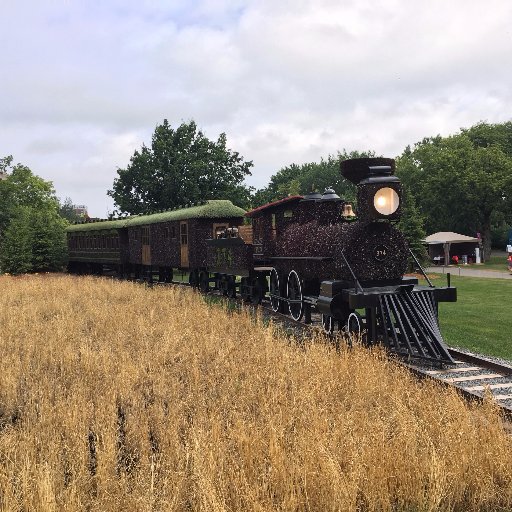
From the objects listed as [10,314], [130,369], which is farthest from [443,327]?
[10,314]

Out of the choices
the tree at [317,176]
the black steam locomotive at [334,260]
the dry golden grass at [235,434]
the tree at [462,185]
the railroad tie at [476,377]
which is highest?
the tree at [317,176]

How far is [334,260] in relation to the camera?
9023mm

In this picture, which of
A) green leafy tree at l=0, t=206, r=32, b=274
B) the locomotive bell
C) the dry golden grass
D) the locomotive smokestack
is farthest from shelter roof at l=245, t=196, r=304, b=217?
green leafy tree at l=0, t=206, r=32, b=274

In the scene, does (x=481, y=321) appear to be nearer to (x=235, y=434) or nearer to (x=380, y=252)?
(x=380, y=252)

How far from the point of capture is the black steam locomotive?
25.5ft

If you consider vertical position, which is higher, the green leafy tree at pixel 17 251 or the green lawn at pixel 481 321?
the green leafy tree at pixel 17 251

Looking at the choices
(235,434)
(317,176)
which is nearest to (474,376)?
(235,434)

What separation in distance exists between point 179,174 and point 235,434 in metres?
32.6

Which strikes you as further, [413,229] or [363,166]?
[413,229]

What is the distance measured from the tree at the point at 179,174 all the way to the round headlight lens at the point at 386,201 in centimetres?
2785

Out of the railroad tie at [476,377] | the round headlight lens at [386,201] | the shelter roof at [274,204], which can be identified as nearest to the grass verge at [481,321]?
the railroad tie at [476,377]

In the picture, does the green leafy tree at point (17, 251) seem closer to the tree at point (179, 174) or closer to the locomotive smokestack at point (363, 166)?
the tree at point (179, 174)

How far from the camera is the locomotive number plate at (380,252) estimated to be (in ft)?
28.5

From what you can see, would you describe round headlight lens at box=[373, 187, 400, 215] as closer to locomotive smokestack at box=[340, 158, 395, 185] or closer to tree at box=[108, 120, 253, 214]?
locomotive smokestack at box=[340, 158, 395, 185]
